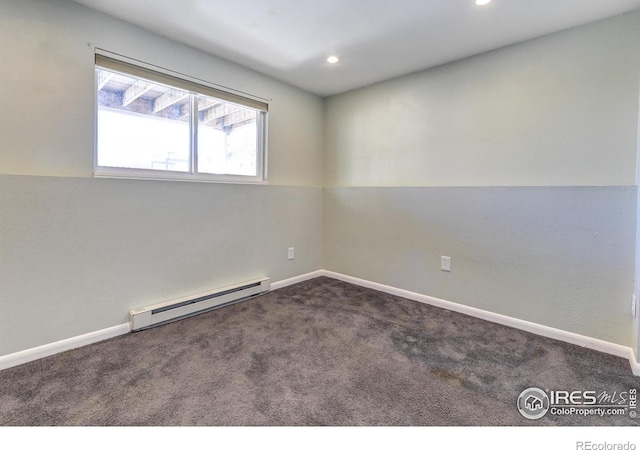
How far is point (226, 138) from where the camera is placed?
284 cm

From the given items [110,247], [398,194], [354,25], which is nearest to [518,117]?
[398,194]

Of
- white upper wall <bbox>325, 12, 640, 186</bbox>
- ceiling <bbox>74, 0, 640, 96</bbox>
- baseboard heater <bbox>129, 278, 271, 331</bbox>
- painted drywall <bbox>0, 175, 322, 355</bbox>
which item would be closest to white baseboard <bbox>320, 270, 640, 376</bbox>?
white upper wall <bbox>325, 12, 640, 186</bbox>

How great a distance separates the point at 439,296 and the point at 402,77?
86.1 inches

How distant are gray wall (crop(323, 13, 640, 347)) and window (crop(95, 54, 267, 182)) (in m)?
1.30

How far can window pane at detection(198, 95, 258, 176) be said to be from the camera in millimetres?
2656

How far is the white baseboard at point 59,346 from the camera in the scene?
172cm

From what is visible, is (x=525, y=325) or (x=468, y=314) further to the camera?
(x=468, y=314)

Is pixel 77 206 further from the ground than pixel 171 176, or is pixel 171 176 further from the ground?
pixel 171 176

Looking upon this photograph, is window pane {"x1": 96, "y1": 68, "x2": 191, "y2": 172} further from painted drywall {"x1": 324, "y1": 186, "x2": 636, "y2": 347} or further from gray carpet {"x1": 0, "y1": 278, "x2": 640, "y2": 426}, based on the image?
painted drywall {"x1": 324, "y1": 186, "x2": 636, "y2": 347}

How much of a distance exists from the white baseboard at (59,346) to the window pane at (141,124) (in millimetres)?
1171

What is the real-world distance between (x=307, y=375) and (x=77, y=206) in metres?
1.81

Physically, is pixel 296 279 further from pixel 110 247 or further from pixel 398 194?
pixel 110 247

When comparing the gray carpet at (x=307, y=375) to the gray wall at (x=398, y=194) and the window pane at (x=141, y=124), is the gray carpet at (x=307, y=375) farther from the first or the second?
the window pane at (x=141, y=124)

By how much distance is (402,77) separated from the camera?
9.80 feet
